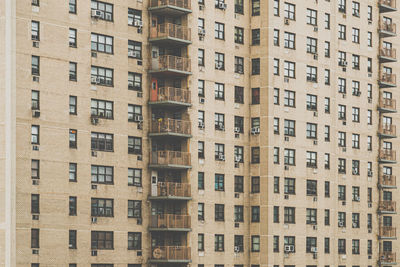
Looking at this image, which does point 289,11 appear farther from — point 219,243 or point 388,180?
point 219,243

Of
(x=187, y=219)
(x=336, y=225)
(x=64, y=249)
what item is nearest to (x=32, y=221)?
(x=64, y=249)

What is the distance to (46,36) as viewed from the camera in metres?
82.4

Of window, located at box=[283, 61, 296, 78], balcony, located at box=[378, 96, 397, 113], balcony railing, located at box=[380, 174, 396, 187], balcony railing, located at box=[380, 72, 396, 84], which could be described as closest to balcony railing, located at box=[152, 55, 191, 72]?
window, located at box=[283, 61, 296, 78]

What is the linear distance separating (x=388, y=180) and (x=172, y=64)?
29.1m

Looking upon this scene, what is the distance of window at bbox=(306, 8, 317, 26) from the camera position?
9962 cm

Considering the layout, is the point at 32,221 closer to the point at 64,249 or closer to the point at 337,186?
the point at 64,249

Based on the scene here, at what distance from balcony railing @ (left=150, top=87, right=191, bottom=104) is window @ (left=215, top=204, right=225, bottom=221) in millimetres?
9350

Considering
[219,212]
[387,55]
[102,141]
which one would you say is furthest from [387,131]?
[102,141]

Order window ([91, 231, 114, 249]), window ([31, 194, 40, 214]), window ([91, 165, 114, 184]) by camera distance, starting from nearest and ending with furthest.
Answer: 1. window ([31, 194, 40, 214])
2. window ([91, 231, 114, 249])
3. window ([91, 165, 114, 184])

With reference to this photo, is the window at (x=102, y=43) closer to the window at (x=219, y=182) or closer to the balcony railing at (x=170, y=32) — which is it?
the balcony railing at (x=170, y=32)

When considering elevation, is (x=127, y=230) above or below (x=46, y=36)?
below

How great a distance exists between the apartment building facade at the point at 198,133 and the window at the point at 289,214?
11 cm

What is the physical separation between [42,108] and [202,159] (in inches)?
634

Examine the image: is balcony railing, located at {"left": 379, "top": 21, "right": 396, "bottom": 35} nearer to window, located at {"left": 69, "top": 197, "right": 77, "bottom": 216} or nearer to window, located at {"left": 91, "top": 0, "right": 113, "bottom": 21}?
window, located at {"left": 91, "top": 0, "right": 113, "bottom": 21}
